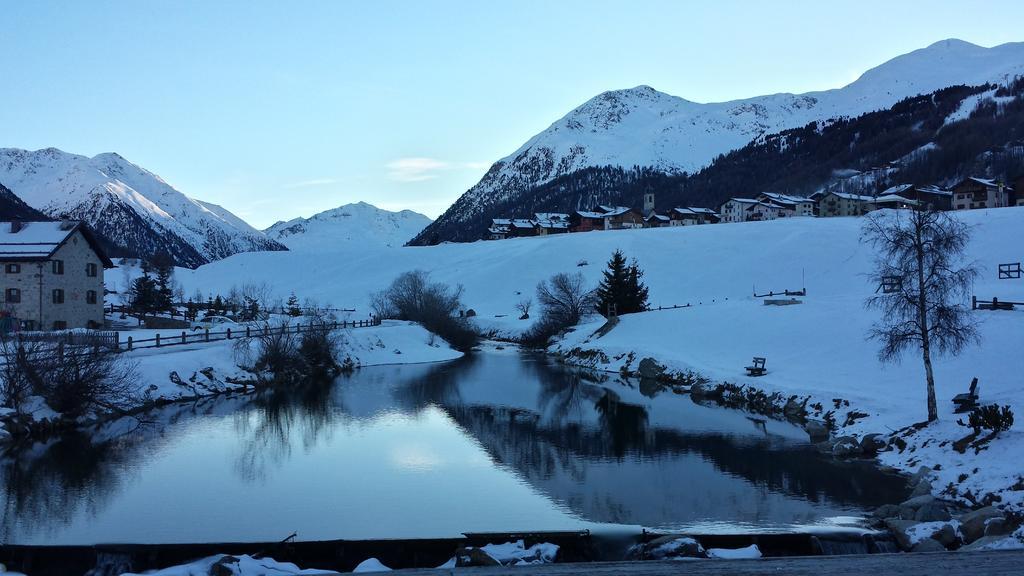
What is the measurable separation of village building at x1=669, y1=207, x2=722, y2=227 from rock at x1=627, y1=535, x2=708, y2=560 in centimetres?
13678

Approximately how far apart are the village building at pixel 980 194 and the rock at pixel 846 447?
10497 cm

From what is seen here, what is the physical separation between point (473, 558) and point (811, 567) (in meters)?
6.88

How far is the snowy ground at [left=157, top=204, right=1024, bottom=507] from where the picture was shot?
27141 millimetres

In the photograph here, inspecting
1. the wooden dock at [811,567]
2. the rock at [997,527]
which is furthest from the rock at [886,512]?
the wooden dock at [811,567]

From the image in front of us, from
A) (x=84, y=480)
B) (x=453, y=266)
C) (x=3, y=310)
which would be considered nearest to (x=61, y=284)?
(x=3, y=310)

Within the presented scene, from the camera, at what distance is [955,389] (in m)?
27.7

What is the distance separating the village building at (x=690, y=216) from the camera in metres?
148

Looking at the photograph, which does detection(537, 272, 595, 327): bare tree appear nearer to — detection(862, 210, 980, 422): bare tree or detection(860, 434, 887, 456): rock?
detection(860, 434, 887, 456): rock

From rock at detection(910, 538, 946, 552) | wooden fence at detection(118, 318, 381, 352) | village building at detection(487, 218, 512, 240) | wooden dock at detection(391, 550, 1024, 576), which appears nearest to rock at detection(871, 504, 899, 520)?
rock at detection(910, 538, 946, 552)

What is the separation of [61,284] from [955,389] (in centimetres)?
5260

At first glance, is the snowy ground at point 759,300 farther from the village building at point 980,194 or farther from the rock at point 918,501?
the village building at point 980,194

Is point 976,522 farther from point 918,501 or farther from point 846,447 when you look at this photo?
point 846,447

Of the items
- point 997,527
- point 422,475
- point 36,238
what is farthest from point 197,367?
point 997,527

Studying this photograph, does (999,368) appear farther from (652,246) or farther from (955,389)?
(652,246)
